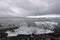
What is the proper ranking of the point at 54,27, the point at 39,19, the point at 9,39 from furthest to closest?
the point at 39,19 < the point at 54,27 < the point at 9,39

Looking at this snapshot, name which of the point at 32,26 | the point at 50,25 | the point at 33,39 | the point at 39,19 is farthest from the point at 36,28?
the point at 33,39

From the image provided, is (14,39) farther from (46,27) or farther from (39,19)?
(39,19)

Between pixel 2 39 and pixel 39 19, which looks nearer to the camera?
pixel 2 39

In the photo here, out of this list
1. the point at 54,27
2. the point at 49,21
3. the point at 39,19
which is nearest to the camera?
the point at 54,27

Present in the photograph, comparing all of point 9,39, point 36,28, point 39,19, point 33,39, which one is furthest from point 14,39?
point 39,19

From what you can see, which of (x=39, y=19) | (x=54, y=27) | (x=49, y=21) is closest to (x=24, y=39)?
(x=54, y=27)

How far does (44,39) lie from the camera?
34531 millimetres

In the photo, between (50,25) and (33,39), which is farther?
(50,25)

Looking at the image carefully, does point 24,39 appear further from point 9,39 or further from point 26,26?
point 26,26

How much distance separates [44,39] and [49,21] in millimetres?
32919

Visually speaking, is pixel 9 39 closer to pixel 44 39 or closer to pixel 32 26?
pixel 44 39

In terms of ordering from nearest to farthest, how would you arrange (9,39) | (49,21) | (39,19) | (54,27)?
(9,39) < (54,27) < (49,21) < (39,19)

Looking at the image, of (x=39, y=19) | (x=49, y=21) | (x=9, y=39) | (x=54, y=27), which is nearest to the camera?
(x=9, y=39)

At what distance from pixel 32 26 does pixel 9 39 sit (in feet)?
89.9
